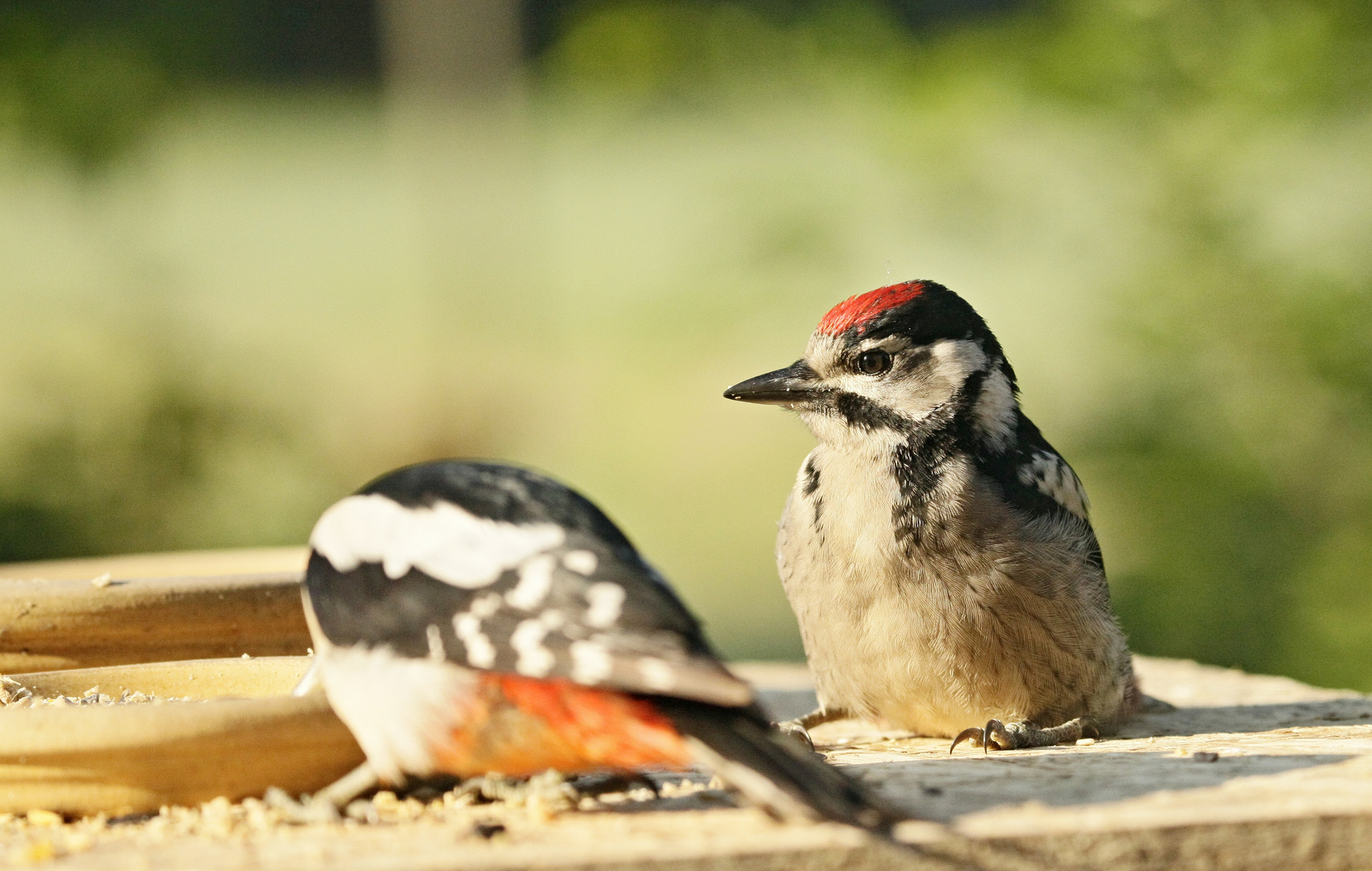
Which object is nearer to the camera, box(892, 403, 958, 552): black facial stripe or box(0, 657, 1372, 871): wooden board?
box(0, 657, 1372, 871): wooden board

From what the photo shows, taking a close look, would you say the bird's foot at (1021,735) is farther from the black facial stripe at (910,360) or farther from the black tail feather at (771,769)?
the black tail feather at (771,769)

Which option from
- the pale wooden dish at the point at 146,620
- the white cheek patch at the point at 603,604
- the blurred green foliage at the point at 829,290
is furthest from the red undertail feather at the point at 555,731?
the blurred green foliage at the point at 829,290

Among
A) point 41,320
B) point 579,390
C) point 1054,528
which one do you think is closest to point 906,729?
point 1054,528

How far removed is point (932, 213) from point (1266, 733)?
3147 mm

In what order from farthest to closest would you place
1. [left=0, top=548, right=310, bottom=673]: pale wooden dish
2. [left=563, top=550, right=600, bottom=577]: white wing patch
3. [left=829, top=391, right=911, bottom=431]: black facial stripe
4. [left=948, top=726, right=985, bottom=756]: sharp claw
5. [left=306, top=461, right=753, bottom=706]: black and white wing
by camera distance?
[left=829, top=391, right=911, bottom=431]: black facial stripe → [left=948, top=726, right=985, bottom=756]: sharp claw → [left=0, top=548, right=310, bottom=673]: pale wooden dish → [left=563, top=550, right=600, bottom=577]: white wing patch → [left=306, top=461, right=753, bottom=706]: black and white wing

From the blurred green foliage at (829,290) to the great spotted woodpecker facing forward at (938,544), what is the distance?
807 mm

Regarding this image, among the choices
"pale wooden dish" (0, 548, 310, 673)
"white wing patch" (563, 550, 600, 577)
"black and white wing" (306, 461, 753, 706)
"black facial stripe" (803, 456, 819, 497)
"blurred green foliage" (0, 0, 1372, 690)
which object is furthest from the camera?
"blurred green foliage" (0, 0, 1372, 690)

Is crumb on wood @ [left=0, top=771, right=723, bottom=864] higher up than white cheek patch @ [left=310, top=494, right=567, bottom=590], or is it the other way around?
white cheek patch @ [left=310, top=494, right=567, bottom=590]

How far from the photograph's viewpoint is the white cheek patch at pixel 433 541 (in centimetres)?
220

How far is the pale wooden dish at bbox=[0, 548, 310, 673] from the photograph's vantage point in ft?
9.80

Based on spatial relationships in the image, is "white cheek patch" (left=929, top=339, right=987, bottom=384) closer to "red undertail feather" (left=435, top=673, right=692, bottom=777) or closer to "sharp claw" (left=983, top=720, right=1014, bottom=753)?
"sharp claw" (left=983, top=720, right=1014, bottom=753)

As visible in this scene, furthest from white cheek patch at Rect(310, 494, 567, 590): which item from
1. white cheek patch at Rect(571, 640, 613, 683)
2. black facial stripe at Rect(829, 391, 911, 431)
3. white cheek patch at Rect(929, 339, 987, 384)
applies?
white cheek patch at Rect(929, 339, 987, 384)

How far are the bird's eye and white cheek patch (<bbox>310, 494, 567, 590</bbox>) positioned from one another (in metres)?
1.41

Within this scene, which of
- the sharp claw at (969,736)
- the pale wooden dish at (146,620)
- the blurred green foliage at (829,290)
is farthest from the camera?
the blurred green foliage at (829,290)
